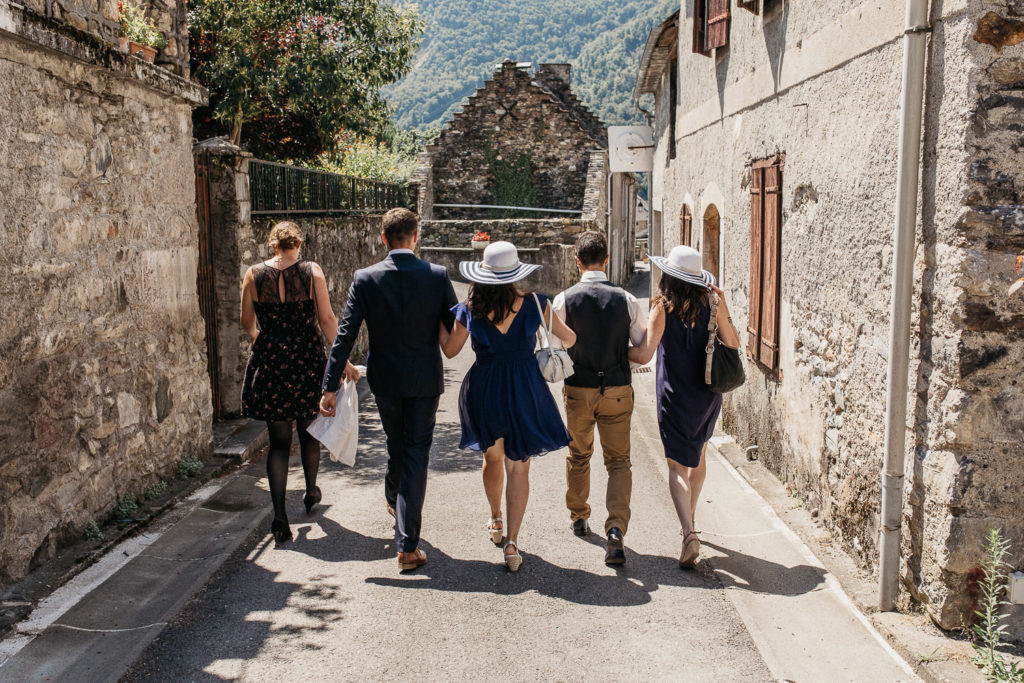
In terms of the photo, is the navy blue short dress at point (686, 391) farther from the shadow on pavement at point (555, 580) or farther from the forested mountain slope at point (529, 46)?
the forested mountain slope at point (529, 46)

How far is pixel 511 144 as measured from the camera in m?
28.0

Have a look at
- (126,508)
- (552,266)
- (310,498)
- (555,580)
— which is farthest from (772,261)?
(552,266)

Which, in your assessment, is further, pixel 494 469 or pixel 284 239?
pixel 284 239

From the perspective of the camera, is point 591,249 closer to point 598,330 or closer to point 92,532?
point 598,330

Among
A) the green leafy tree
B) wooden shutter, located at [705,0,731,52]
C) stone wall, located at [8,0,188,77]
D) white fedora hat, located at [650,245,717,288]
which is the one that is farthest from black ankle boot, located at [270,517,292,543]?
the green leafy tree

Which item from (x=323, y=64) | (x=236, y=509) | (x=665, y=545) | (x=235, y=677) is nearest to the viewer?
(x=235, y=677)

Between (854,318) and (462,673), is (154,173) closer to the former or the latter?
(462,673)

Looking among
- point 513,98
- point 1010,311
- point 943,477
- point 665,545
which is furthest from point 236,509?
point 513,98

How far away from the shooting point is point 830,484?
17.2 ft

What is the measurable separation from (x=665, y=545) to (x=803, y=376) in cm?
150

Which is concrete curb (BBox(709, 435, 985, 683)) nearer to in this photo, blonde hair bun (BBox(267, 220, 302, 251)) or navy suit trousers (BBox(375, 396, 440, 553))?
navy suit trousers (BBox(375, 396, 440, 553))

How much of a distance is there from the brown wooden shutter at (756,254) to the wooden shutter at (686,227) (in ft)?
10.3

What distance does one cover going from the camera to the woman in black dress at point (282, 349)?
17.0 ft

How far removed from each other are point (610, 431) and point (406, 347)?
1172 millimetres
